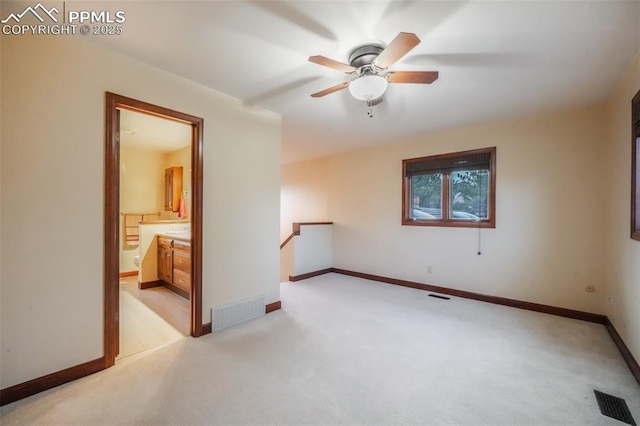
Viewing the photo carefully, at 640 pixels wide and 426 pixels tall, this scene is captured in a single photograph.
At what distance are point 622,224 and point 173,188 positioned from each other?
6352 millimetres

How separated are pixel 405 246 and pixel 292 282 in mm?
2080

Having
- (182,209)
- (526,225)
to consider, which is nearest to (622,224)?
(526,225)

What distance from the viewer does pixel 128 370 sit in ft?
6.85

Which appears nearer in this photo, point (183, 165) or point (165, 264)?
point (165, 264)

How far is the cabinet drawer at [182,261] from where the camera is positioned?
3.69m

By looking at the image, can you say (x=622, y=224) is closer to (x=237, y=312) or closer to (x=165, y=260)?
(x=237, y=312)

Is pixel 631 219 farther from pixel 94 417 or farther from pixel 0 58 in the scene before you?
pixel 0 58

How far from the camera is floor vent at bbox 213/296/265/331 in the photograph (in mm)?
2830

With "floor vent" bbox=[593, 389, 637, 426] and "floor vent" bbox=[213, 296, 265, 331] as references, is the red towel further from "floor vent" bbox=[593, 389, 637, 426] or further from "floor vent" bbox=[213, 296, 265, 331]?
"floor vent" bbox=[593, 389, 637, 426]

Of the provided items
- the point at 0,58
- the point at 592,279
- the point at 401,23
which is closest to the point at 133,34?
the point at 0,58

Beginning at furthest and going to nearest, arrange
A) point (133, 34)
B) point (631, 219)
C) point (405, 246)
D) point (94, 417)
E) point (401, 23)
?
point (405, 246) → point (631, 219) → point (133, 34) → point (401, 23) → point (94, 417)

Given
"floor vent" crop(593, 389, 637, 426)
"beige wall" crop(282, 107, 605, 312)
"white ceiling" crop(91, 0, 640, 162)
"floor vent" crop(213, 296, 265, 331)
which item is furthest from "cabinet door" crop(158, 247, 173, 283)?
"floor vent" crop(593, 389, 637, 426)

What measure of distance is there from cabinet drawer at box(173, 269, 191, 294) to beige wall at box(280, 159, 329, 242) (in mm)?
3019

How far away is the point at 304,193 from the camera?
20.9ft
